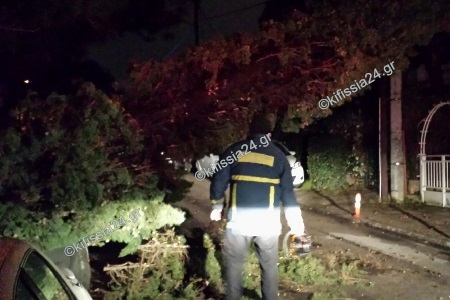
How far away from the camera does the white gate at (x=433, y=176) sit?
50.1 feet

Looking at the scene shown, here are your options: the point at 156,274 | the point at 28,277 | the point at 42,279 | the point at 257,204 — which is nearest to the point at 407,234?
the point at 156,274

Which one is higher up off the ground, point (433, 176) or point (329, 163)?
point (329, 163)

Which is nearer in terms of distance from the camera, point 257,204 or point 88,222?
point 257,204

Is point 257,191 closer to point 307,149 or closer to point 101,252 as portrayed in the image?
point 101,252

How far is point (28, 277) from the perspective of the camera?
3521 mm

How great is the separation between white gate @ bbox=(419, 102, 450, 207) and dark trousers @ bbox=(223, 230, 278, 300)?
976cm

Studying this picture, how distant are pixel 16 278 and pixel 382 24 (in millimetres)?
8456

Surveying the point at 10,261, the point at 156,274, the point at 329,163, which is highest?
the point at 329,163

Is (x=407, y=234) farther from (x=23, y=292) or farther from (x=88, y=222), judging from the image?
(x=23, y=292)

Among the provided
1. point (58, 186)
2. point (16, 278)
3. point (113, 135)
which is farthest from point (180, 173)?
point (16, 278)

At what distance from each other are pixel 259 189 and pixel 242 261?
0.69 metres

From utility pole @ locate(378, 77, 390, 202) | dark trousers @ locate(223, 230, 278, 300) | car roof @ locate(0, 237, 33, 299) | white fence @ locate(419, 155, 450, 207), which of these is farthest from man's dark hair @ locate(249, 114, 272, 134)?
utility pole @ locate(378, 77, 390, 202)

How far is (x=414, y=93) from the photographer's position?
683 inches

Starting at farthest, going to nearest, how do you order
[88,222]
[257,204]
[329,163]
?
[329,163]
[88,222]
[257,204]
